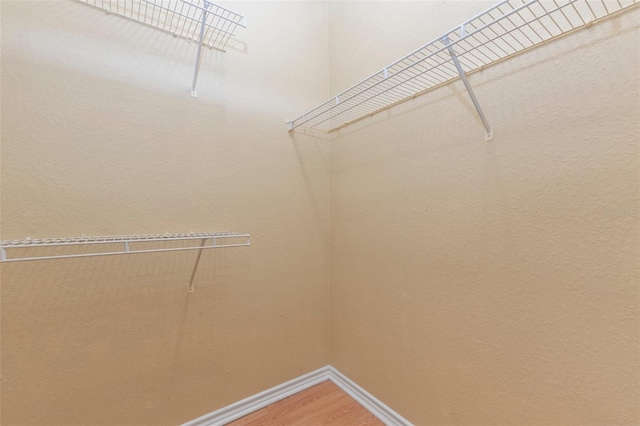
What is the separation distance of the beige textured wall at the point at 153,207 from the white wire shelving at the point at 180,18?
43mm

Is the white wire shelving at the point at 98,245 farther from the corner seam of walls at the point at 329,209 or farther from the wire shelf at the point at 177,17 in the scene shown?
the wire shelf at the point at 177,17

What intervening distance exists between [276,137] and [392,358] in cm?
127

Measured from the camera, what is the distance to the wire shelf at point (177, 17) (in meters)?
1.06

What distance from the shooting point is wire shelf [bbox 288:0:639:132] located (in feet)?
2.30

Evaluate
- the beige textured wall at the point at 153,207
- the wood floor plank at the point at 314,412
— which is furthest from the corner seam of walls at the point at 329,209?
the wood floor plank at the point at 314,412

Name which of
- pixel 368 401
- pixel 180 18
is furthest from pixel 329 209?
pixel 180 18

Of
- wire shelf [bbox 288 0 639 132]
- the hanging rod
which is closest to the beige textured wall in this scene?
the hanging rod

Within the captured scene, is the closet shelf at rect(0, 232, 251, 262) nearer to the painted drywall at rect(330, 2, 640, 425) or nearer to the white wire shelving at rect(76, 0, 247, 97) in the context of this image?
the white wire shelving at rect(76, 0, 247, 97)

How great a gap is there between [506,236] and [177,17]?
5.21 feet

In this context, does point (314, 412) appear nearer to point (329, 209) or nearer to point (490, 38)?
point (329, 209)

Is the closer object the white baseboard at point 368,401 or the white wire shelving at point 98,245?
the white wire shelving at point 98,245

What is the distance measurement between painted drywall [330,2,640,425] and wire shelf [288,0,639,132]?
0.04 meters

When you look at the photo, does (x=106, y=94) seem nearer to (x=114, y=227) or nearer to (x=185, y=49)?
(x=185, y=49)

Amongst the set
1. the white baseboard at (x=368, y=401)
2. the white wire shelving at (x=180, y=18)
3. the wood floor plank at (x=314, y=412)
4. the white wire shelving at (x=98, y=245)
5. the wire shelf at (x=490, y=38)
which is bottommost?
the wood floor plank at (x=314, y=412)
